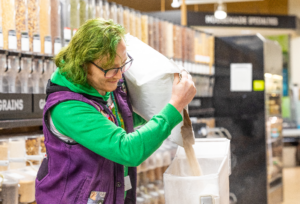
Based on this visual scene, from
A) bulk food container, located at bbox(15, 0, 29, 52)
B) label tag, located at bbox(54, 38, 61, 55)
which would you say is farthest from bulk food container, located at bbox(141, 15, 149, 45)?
bulk food container, located at bbox(15, 0, 29, 52)

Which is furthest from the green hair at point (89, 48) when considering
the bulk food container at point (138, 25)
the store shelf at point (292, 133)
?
the store shelf at point (292, 133)

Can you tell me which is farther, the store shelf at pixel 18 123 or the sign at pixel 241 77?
the sign at pixel 241 77

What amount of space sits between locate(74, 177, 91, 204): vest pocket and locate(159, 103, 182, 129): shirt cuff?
0.34 metres

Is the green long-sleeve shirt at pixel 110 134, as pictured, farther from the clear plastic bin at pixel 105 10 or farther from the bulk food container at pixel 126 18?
the bulk food container at pixel 126 18

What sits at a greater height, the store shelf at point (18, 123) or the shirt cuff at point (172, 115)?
the shirt cuff at point (172, 115)

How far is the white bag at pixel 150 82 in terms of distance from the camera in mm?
1499

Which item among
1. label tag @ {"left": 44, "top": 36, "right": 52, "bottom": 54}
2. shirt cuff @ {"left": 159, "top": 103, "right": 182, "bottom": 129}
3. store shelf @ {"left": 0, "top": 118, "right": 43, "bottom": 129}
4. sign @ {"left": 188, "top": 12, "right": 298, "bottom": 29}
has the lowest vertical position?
store shelf @ {"left": 0, "top": 118, "right": 43, "bottom": 129}

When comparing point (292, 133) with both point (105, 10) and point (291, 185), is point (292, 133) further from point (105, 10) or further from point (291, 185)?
point (105, 10)

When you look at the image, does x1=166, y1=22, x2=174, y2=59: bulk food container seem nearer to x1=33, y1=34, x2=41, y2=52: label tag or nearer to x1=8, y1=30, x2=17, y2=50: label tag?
x1=33, y1=34, x2=41, y2=52: label tag

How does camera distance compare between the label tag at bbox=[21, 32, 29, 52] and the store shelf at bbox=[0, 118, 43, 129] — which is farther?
the label tag at bbox=[21, 32, 29, 52]

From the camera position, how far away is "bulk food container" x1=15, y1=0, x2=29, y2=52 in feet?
7.85

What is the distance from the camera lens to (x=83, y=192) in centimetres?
127

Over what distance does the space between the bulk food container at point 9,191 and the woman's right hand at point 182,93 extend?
121 centimetres

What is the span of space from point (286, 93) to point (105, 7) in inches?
275
